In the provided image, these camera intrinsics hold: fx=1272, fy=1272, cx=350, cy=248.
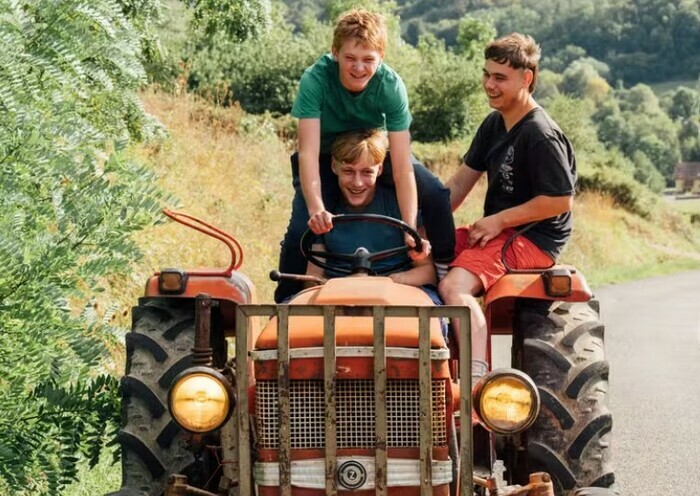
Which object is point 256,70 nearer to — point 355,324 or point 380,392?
point 355,324

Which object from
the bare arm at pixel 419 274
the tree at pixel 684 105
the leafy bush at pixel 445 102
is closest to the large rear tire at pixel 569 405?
the bare arm at pixel 419 274

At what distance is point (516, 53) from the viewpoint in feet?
20.5

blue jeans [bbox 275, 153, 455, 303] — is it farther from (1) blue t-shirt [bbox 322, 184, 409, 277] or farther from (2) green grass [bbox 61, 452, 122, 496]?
(2) green grass [bbox 61, 452, 122, 496]

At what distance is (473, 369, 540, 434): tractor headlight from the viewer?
428 centimetres

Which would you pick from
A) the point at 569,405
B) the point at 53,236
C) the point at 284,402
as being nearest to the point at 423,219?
the point at 569,405

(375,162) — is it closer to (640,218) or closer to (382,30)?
(382,30)

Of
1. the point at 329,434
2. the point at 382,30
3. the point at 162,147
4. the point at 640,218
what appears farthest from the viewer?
the point at 640,218

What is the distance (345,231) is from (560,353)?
44.4 inches

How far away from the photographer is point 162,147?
1473 cm

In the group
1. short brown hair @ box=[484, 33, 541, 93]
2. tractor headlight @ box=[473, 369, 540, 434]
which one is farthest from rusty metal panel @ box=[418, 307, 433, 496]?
short brown hair @ box=[484, 33, 541, 93]

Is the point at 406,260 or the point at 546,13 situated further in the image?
the point at 546,13

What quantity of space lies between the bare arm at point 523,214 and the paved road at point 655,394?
1868 millimetres

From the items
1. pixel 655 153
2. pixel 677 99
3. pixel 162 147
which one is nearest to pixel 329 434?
pixel 162 147

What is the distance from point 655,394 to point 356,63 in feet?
17.9
